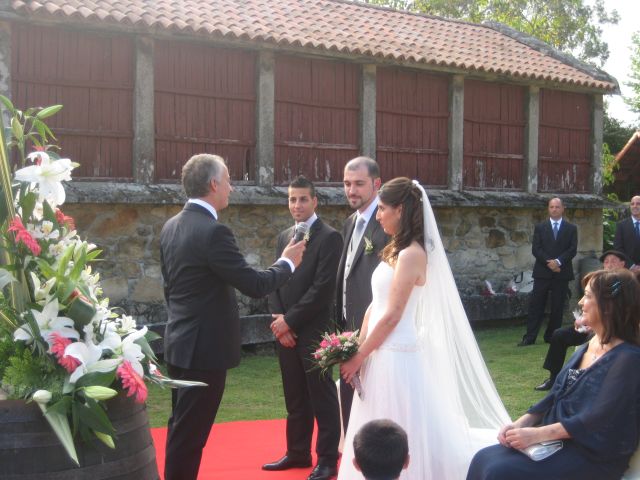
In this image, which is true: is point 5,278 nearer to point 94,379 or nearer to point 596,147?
point 94,379

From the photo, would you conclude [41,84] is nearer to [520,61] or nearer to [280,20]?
[280,20]

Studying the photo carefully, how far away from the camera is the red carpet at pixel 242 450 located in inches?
232

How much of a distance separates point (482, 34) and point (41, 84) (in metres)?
9.68

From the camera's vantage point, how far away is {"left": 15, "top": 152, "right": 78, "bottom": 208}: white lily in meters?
3.30

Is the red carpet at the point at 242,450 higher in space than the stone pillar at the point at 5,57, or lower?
lower

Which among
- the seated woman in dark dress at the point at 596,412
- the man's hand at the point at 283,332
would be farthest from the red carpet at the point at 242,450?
the seated woman in dark dress at the point at 596,412

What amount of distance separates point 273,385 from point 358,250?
414cm

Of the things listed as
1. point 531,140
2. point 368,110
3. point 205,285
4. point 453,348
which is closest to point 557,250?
point 531,140

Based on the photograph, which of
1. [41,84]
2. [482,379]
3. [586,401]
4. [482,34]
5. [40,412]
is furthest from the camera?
[482,34]

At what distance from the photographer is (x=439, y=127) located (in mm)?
14188

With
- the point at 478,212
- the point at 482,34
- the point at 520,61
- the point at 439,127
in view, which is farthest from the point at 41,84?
the point at 482,34

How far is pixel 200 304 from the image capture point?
4.78 m

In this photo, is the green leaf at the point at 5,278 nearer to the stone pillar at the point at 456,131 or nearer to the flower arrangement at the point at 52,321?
the flower arrangement at the point at 52,321

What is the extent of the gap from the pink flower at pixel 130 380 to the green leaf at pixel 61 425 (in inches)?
9.0
